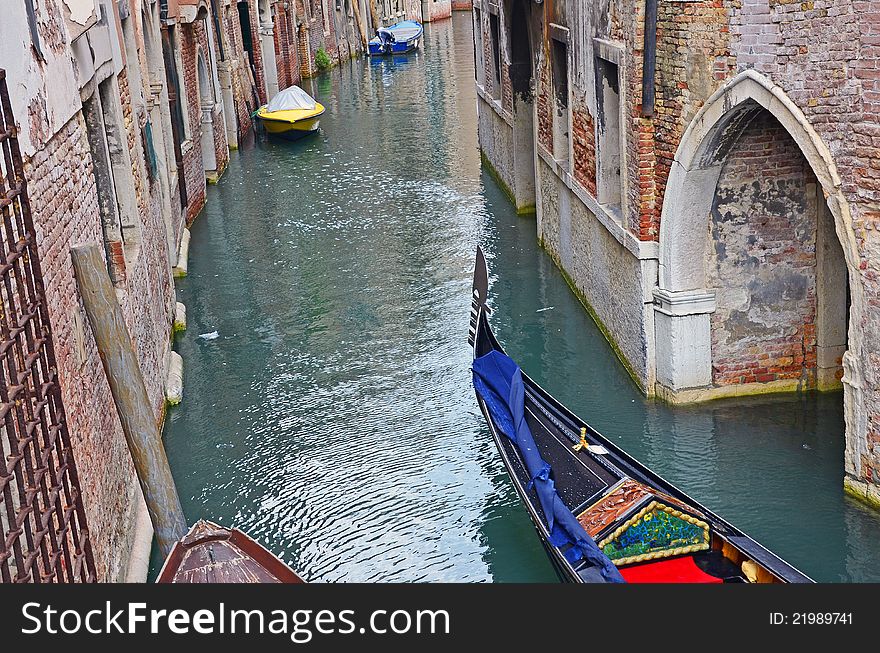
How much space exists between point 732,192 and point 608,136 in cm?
143

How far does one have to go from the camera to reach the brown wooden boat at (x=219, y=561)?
14.1 ft

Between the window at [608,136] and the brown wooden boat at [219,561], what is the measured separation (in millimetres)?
4427

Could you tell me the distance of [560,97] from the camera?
977 centimetres

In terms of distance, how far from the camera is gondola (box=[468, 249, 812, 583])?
4938 millimetres

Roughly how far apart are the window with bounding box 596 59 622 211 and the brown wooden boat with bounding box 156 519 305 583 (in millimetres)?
4427

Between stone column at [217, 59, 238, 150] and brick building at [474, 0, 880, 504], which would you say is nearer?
brick building at [474, 0, 880, 504]

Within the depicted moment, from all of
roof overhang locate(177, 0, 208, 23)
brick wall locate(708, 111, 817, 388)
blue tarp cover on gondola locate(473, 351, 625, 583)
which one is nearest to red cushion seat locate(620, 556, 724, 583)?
blue tarp cover on gondola locate(473, 351, 625, 583)

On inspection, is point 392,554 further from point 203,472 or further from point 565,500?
point 203,472

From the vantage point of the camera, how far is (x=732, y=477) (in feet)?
21.5

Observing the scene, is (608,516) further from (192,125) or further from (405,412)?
(192,125)

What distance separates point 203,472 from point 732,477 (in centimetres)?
327

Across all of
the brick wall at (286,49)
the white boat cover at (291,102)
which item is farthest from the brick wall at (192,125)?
the brick wall at (286,49)

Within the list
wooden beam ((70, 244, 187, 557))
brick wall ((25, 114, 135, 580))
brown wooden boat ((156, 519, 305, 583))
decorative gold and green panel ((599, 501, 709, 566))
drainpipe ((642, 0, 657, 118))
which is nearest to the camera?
brown wooden boat ((156, 519, 305, 583))

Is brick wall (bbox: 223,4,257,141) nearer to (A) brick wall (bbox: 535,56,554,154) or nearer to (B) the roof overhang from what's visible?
(B) the roof overhang
